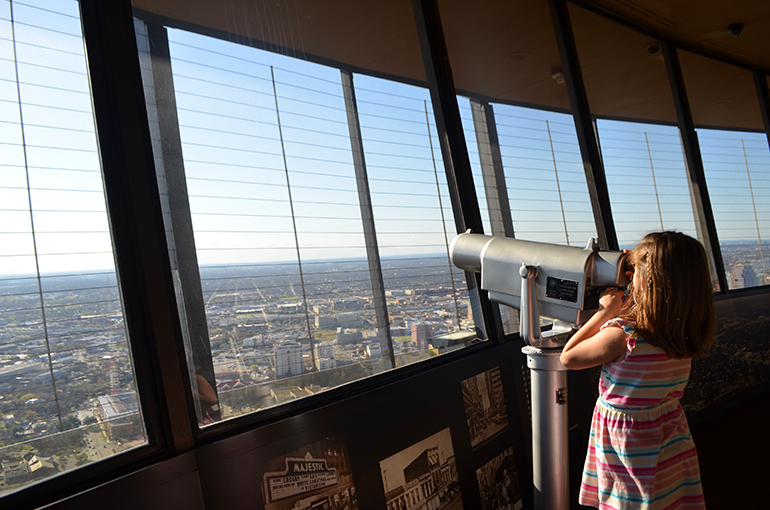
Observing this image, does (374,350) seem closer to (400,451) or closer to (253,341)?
(400,451)

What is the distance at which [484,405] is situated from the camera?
6.09 ft

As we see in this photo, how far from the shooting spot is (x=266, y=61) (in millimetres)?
1463

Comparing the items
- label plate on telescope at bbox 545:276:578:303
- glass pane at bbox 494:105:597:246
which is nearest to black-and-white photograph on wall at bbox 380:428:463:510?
label plate on telescope at bbox 545:276:578:303

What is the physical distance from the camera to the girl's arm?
4.17ft

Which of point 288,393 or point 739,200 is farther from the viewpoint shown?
point 739,200

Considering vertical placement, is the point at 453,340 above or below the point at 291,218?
below

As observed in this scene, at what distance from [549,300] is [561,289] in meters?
0.04

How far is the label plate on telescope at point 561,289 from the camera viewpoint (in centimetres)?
126

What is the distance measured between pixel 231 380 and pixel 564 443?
0.86 m

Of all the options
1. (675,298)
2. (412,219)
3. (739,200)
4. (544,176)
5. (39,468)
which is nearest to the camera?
(39,468)

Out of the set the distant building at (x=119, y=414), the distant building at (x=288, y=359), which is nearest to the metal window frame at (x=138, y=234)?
the distant building at (x=119, y=414)

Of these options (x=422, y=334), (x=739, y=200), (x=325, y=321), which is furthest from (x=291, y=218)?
(x=739, y=200)

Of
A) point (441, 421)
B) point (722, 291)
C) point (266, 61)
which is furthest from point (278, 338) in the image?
point (722, 291)

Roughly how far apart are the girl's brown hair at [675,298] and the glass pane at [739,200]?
8.98ft
